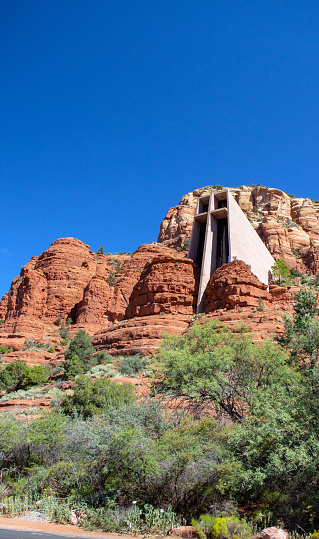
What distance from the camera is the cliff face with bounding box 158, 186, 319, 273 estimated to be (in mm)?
67250

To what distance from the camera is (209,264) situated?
4044 centimetres

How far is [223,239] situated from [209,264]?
14.0ft

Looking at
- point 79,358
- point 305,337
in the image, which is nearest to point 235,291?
point 79,358

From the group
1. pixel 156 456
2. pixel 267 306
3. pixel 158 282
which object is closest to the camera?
pixel 156 456

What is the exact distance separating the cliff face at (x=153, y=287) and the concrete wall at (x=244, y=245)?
15.3ft

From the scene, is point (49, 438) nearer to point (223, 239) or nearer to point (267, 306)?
point (267, 306)

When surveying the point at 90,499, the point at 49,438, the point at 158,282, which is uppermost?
the point at 158,282

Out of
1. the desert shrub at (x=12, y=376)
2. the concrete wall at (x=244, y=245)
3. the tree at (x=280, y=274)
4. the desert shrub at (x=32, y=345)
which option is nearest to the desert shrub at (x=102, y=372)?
the desert shrub at (x=12, y=376)

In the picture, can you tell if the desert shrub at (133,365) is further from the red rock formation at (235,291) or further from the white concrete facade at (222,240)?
the white concrete facade at (222,240)

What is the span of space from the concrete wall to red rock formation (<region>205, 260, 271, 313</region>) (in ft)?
13.3

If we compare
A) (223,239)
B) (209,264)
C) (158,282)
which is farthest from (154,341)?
(223,239)

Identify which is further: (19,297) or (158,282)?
(19,297)

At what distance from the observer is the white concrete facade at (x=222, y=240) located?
40656 mm

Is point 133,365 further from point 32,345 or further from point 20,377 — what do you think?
point 32,345
